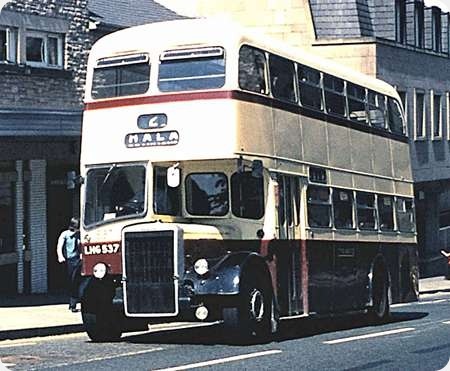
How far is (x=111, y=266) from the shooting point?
16.8 meters

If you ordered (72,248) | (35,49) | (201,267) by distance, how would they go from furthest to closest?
(35,49) → (72,248) → (201,267)

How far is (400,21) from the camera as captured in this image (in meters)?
46.8

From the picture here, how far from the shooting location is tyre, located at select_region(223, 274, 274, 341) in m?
16.6

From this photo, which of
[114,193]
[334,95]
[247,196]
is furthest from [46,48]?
[247,196]

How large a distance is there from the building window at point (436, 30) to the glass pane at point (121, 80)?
32.7 meters

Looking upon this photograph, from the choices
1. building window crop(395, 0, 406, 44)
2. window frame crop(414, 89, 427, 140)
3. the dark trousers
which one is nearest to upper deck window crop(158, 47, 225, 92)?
the dark trousers

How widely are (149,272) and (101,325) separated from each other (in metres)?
1.55

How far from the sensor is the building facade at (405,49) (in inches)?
1741

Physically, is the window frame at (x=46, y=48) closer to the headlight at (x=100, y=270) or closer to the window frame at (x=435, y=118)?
the headlight at (x=100, y=270)

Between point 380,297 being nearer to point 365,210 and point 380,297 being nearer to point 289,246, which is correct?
point 365,210

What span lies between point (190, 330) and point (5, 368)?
6518 millimetres

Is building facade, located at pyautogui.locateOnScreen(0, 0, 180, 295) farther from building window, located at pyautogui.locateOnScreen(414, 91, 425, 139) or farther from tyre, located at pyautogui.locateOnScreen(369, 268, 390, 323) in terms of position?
building window, located at pyautogui.locateOnScreen(414, 91, 425, 139)

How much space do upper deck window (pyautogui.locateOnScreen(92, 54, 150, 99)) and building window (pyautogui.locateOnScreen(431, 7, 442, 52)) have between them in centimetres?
3264

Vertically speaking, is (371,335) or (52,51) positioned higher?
(52,51)
